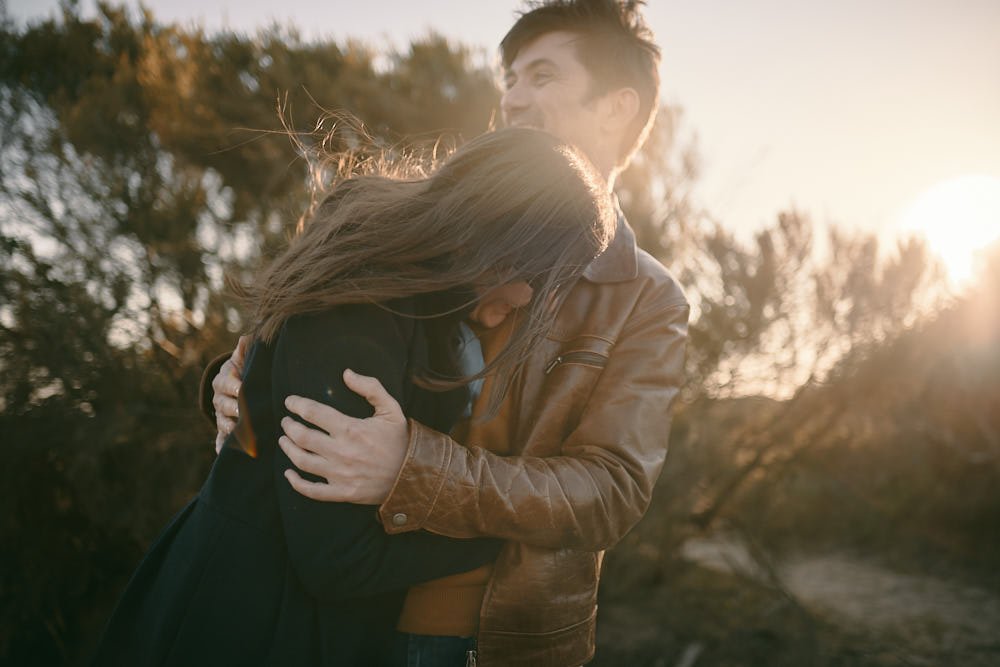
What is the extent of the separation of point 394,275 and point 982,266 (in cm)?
859

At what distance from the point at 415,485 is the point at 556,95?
162 cm

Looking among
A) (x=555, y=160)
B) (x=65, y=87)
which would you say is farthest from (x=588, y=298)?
(x=65, y=87)

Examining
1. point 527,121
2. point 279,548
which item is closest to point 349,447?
point 279,548

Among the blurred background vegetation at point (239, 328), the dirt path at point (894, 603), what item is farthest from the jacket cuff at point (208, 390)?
the dirt path at point (894, 603)

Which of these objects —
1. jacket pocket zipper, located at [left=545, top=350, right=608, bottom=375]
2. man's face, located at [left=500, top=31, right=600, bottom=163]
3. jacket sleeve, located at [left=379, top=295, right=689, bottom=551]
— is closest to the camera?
jacket sleeve, located at [left=379, top=295, right=689, bottom=551]

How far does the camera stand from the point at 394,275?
1.11 metres

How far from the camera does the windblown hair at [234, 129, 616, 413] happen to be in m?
1.11

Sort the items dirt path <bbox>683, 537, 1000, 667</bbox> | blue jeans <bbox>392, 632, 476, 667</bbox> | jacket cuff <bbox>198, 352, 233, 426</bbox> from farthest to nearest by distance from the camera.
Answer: dirt path <bbox>683, 537, 1000, 667</bbox>, jacket cuff <bbox>198, 352, 233, 426</bbox>, blue jeans <bbox>392, 632, 476, 667</bbox>

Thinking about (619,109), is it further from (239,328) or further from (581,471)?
(239,328)

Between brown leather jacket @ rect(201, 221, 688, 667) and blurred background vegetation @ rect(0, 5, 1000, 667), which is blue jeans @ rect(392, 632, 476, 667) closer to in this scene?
brown leather jacket @ rect(201, 221, 688, 667)

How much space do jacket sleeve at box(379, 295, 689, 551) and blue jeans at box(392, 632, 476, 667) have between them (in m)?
0.35

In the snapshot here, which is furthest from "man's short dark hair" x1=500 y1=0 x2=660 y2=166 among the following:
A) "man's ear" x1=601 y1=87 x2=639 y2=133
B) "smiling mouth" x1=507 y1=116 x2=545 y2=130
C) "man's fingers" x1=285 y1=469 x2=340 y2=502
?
"man's fingers" x1=285 y1=469 x2=340 y2=502

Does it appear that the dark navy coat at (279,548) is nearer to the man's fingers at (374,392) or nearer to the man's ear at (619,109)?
the man's fingers at (374,392)

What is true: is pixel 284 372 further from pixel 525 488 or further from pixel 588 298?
pixel 588 298
